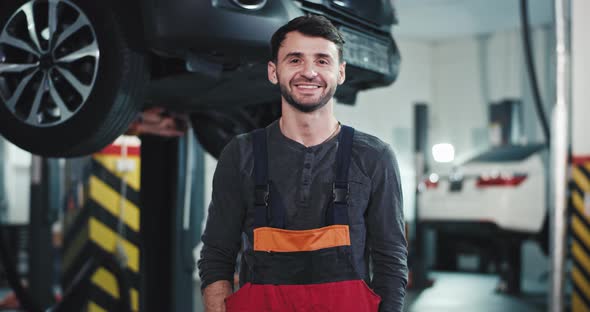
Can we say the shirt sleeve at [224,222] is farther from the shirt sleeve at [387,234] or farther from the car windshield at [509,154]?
the car windshield at [509,154]

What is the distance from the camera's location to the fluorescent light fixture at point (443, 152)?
9.30 metres

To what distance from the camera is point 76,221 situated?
163 inches

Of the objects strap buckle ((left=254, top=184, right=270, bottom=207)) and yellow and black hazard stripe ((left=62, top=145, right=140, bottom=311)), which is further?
yellow and black hazard stripe ((left=62, top=145, right=140, bottom=311))

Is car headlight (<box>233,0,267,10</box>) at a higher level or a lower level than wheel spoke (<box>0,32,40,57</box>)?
higher

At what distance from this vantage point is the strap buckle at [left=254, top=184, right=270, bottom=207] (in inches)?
51.6

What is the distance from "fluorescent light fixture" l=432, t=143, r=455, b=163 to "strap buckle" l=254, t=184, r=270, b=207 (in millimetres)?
8214

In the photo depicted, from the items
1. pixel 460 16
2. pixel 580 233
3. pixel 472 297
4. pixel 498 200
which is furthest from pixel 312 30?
pixel 460 16

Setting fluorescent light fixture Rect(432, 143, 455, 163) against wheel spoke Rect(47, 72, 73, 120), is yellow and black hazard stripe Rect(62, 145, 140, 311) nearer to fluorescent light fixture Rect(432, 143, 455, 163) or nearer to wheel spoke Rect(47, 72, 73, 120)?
wheel spoke Rect(47, 72, 73, 120)

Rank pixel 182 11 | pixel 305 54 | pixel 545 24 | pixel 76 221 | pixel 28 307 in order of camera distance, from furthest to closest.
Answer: pixel 545 24, pixel 76 221, pixel 28 307, pixel 182 11, pixel 305 54

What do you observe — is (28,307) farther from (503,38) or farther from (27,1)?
(503,38)

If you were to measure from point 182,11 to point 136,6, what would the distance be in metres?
0.17

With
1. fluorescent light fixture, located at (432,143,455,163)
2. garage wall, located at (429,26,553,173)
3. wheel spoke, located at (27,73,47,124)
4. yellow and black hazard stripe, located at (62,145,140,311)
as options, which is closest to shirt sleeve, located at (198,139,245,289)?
wheel spoke, located at (27,73,47,124)

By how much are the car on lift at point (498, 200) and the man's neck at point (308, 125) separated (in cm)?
442

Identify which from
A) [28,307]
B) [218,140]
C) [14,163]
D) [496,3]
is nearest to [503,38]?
[496,3]
